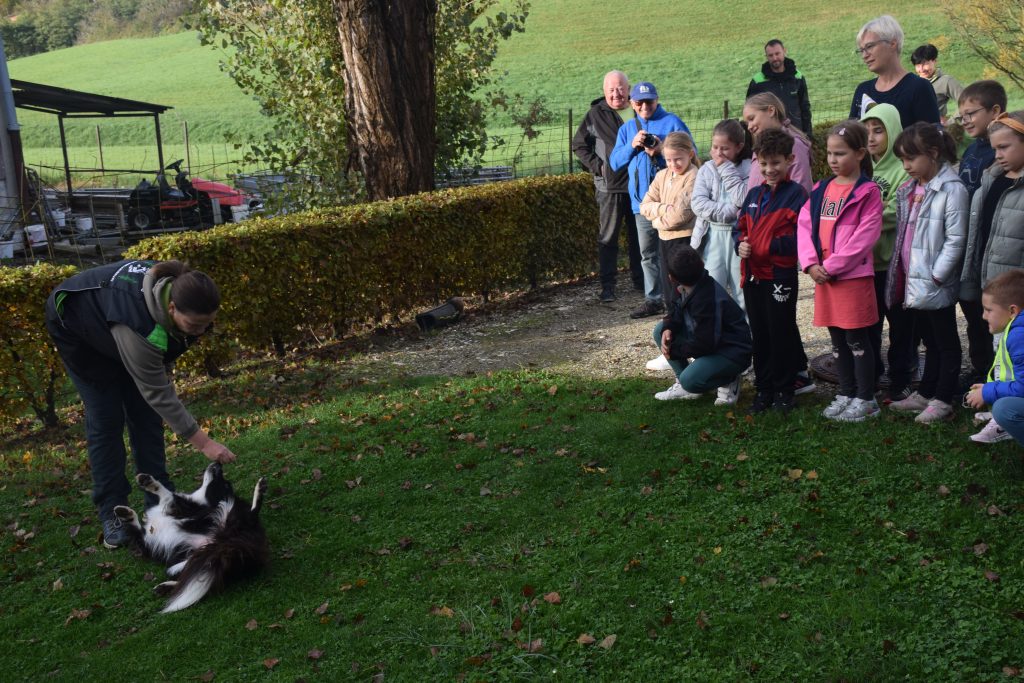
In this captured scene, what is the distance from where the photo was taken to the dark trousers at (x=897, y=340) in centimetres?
627

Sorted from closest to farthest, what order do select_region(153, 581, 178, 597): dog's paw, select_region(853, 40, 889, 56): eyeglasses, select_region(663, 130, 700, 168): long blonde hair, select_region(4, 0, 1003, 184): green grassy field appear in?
select_region(153, 581, 178, 597): dog's paw < select_region(853, 40, 889, 56): eyeglasses < select_region(663, 130, 700, 168): long blonde hair < select_region(4, 0, 1003, 184): green grassy field

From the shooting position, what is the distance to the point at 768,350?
643cm

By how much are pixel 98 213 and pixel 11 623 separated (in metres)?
16.0

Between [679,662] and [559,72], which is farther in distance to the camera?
[559,72]

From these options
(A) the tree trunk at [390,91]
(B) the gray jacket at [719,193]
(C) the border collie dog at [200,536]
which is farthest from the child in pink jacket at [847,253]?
(A) the tree trunk at [390,91]

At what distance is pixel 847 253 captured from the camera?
228 inches

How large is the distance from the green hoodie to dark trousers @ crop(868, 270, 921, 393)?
0.49ft

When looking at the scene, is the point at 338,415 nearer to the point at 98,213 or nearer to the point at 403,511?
the point at 403,511

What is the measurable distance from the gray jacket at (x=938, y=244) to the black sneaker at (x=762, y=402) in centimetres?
114

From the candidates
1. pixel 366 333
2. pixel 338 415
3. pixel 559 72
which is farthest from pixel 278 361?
pixel 559 72

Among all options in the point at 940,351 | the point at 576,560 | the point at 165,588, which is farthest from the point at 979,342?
the point at 165,588

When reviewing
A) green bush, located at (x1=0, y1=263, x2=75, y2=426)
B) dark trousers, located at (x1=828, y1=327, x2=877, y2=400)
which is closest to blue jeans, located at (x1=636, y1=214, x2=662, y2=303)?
dark trousers, located at (x1=828, y1=327, x2=877, y2=400)

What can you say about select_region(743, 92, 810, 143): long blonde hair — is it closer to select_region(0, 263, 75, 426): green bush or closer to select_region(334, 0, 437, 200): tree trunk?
select_region(334, 0, 437, 200): tree trunk

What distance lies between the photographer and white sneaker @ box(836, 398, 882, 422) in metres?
6.00
